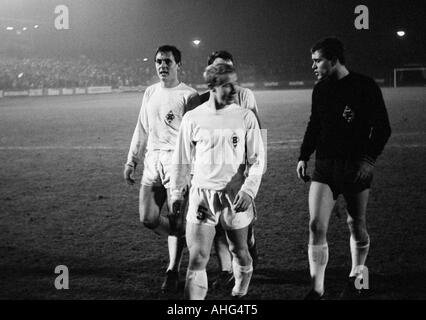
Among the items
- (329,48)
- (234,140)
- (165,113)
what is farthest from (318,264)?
(165,113)

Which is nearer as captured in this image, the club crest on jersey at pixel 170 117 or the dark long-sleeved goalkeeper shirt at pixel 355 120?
the dark long-sleeved goalkeeper shirt at pixel 355 120

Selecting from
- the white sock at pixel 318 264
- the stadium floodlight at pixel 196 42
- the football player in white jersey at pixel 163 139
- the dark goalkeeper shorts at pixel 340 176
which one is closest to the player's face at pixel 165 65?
the football player in white jersey at pixel 163 139

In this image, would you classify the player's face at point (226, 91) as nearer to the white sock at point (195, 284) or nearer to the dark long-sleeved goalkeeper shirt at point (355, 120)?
the dark long-sleeved goalkeeper shirt at point (355, 120)

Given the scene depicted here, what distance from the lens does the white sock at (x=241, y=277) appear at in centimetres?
389

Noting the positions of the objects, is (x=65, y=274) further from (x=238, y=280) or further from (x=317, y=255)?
(x=317, y=255)

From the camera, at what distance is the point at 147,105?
484 cm

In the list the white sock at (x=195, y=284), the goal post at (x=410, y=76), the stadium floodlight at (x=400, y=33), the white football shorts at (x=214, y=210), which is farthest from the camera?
the stadium floodlight at (x=400, y=33)

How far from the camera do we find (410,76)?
146 feet

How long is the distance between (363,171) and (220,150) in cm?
125

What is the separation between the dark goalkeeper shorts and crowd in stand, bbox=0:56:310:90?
37.6 metres

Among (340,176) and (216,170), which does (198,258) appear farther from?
(340,176)

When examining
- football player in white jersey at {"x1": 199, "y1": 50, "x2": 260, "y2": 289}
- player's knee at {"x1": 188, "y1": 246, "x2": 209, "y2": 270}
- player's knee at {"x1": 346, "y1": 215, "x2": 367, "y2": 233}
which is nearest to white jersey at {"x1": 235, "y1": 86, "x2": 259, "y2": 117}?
football player in white jersey at {"x1": 199, "y1": 50, "x2": 260, "y2": 289}

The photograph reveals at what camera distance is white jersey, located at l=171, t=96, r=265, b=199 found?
11.8 ft

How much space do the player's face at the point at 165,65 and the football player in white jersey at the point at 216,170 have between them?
1.12m
